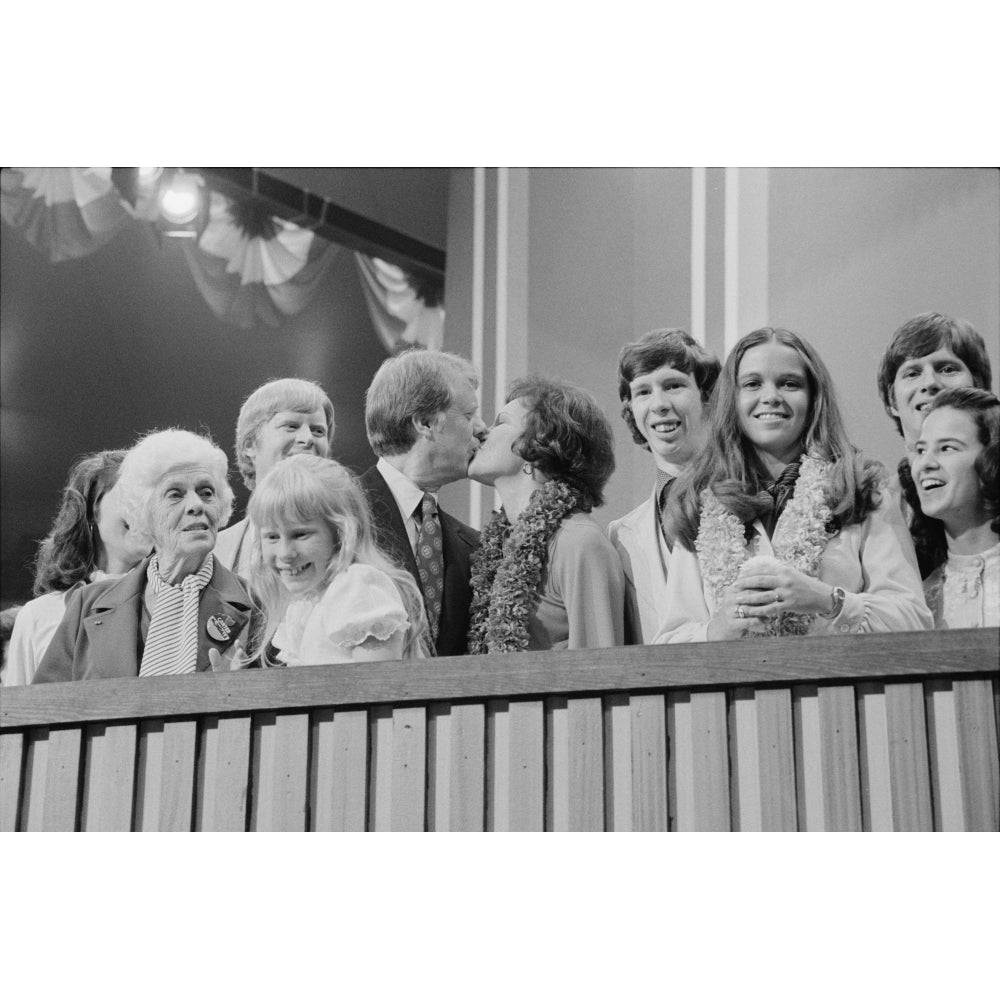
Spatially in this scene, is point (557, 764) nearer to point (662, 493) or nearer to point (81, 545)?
point (662, 493)

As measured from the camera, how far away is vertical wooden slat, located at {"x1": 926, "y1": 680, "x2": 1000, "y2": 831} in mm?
3320

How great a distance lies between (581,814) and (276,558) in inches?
39.0

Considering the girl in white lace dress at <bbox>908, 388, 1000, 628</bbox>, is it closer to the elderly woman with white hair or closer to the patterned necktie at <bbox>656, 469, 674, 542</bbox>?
the patterned necktie at <bbox>656, 469, 674, 542</bbox>

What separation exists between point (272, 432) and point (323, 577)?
437mm

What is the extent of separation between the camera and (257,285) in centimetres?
420

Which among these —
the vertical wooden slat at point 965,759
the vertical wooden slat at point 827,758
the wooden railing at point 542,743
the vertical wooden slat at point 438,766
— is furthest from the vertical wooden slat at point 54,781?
the vertical wooden slat at point 965,759

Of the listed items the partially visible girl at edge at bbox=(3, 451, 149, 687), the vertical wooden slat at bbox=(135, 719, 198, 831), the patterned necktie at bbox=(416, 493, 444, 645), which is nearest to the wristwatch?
the patterned necktie at bbox=(416, 493, 444, 645)

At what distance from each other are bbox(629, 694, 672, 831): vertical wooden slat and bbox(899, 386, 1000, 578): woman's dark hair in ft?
2.33

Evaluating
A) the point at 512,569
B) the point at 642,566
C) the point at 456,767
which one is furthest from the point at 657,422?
the point at 456,767

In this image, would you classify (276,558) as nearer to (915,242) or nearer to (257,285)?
(257,285)

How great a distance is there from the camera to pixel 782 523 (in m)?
3.68

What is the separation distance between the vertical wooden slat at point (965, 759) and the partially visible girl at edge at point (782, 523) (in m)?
0.24

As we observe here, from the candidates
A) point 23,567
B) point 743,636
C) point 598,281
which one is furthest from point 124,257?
point 743,636

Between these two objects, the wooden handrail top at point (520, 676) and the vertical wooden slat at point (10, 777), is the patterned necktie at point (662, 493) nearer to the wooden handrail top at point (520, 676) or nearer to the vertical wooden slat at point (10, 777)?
the wooden handrail top at point (520, 676)
